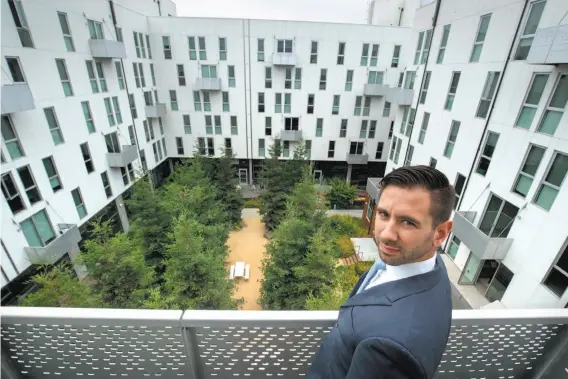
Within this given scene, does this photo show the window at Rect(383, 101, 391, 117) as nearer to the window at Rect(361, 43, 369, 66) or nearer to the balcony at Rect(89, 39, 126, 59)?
the window at Rect(361, 43, 369, 66)

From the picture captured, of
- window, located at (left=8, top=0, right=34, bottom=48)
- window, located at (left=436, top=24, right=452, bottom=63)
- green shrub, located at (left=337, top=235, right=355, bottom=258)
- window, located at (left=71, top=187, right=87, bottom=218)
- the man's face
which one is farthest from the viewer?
green shrub, located at (left=337, top=235, right=355, bottom=258)

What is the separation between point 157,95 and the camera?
637 inches

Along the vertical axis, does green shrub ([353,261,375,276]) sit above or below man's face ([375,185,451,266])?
below

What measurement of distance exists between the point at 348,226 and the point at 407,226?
13.2 metres

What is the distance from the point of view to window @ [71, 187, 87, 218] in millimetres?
9859

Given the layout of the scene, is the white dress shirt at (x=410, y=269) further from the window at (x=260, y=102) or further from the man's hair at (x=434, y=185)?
the window at (x=260, y=102)

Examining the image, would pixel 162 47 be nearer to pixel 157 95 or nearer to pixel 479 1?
pixel 157 95

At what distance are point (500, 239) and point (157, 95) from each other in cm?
1759

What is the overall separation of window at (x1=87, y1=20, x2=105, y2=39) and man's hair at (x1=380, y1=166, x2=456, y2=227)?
Answer: 13.6 meters

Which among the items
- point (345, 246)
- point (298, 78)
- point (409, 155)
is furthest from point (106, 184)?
point (409, 155)

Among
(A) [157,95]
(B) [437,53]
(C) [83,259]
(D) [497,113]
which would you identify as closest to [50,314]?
(C) [83,259]

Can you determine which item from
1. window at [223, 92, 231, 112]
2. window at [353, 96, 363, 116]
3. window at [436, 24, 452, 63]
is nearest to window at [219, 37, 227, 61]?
window at [223, 92, 231, 112]

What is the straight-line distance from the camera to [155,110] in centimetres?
1531

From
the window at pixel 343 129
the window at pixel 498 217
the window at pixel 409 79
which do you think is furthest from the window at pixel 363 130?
the window at pixel 498 217
